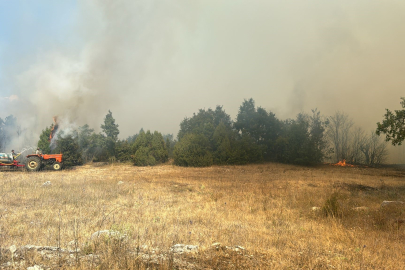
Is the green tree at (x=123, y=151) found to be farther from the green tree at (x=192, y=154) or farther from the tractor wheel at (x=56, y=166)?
the tractor wheel at (x=56, y=166)

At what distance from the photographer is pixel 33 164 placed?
64.0ft

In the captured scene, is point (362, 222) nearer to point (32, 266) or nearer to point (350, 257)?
point (350, 257)

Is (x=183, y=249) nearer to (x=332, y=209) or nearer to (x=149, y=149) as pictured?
(x=332, y=209)

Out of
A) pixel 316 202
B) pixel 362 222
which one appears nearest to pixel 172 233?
pixel 362 222

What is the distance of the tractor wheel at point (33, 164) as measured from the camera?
1928 centimetres

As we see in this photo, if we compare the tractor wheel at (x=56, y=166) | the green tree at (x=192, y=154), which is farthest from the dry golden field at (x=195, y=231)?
the green tree at (x=192, y=154)

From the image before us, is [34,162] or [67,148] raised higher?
[67,148]

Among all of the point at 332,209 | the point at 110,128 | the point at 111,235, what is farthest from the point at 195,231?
the point at 110,128

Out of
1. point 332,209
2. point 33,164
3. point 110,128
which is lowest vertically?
point 332,209

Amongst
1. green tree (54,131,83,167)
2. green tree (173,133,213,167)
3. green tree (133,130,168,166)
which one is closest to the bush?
green tree (173,133,213,167)

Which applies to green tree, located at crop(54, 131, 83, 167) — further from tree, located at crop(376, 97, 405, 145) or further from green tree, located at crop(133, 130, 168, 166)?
tree, located at crop(376, 97, 405, 145)

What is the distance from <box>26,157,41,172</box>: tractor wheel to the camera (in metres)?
19.3

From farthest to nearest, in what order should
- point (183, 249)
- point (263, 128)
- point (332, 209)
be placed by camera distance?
1. point (263, 128)
2. point (332, 209)
3. point (183, 249)

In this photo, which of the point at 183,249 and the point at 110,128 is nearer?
the point at 183,249
